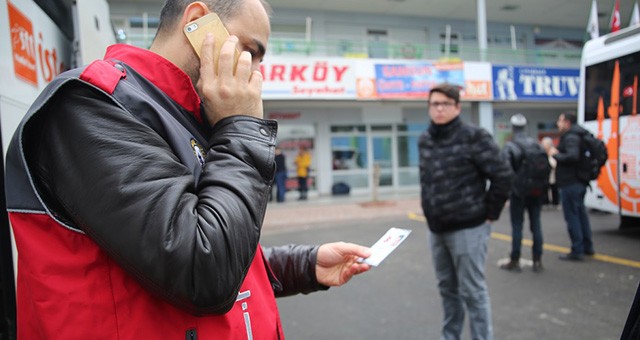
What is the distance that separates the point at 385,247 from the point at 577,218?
5.36 metres

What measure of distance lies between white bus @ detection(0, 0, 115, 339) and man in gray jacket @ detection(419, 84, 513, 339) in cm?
240

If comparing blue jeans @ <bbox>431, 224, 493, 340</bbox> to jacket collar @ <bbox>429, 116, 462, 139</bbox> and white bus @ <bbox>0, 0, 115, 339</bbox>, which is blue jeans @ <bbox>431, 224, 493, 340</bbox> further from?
white bus @ <bbox>0, 0, 115, 339</bbox>

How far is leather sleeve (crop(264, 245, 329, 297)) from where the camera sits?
1482mm

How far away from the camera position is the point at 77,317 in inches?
31.1

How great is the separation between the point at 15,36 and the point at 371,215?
9477 mm

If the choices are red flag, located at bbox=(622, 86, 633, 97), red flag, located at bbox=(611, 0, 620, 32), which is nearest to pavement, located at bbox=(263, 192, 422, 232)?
red flag, located at bbox=(622, 86, 633, 97)

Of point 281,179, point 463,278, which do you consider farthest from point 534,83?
point 463,278

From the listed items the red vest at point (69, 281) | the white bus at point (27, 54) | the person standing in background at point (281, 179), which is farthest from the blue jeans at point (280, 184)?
the red vest at point (69, 281)

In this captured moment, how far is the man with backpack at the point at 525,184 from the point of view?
521 cm

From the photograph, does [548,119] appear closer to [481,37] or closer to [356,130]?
[481,37]

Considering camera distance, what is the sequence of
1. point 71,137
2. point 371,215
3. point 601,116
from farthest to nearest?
point 371,215 < point 601,116 < point 71,137

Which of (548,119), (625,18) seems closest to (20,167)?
(625,18)

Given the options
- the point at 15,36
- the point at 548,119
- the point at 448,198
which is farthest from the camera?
the point at 548,119

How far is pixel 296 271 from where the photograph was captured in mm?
1482
